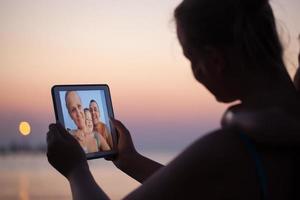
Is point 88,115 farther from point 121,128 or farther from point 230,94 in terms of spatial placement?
point 230,94

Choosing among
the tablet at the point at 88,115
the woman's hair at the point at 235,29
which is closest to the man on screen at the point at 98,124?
the tablet at the point at 88,115

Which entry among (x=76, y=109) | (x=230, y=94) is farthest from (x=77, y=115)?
(x=230, y=94)

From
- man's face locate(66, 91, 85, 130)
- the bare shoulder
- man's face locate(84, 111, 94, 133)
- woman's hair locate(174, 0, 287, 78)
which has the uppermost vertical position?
woman's hair locate(174, 0, 287, 78)

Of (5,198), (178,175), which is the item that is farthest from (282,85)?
(5,198)

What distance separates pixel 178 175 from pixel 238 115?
0.10 metres

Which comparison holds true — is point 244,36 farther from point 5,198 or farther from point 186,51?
point 5,198

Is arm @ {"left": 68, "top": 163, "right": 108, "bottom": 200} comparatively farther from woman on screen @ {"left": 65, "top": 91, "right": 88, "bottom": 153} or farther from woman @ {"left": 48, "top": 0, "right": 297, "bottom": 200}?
woman on screen @ {"left": 65, "top": 91, "right": 88, "bottom": 153}

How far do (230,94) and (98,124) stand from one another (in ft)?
1.43

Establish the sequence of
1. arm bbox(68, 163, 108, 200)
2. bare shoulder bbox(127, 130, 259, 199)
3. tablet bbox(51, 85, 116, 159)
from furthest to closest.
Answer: tablet bbox(51, 85, 116, 159), arm bbox(68, 163, 108, 200), bare shoulder bbox(127, 130, 259, 199)

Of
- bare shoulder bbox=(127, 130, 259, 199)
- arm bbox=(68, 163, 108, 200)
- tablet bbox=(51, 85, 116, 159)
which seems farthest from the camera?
tablet bbox=(51, 85, 116, 159)

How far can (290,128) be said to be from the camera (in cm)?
54

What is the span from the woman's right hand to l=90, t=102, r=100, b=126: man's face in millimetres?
40

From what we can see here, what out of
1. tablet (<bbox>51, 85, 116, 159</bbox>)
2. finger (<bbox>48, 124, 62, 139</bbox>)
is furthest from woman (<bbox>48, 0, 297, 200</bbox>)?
tablet (<bbox>51, 85, 116, 159</bbox>)

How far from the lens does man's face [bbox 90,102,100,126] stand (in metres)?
0.99
